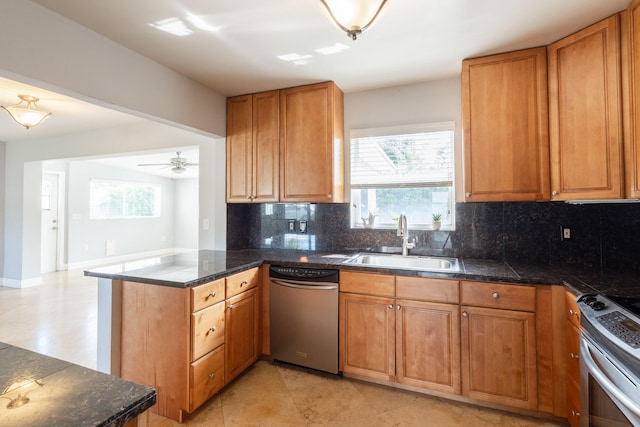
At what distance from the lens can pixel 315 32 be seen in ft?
6.54

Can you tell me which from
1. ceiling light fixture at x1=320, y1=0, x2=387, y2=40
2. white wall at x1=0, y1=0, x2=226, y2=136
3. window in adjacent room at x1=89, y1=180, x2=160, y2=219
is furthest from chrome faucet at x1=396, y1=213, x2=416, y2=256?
window in adjacent room at x1=89, y1=180, x2=160, y2=219

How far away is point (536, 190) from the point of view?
2.18m

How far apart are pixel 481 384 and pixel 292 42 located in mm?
2600

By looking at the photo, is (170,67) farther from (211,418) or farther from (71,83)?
(211,418)

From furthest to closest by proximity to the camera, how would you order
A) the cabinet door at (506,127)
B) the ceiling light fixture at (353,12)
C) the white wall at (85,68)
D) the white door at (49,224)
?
the white door at (49,224) < the cabinet door at (506,127) < the white wall at (85,68) < the ceiling light fixture at (353,12)

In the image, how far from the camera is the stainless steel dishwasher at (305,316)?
2.36 metres

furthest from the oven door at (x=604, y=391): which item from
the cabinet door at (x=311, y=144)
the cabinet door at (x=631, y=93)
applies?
the cabinet door at (x=311, y=144)

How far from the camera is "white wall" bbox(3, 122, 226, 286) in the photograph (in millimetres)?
3238

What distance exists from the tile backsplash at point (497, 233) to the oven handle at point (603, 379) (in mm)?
1006

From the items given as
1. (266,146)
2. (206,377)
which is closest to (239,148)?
(266,146)

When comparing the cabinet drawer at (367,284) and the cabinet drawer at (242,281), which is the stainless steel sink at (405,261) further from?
the cabinet drawer at (242,281)

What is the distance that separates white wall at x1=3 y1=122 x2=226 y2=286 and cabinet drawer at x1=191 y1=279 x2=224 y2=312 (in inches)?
43.6

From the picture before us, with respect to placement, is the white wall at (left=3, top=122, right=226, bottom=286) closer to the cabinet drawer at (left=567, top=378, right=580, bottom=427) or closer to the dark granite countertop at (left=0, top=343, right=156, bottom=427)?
the dark granite countertop at (left=0, top=343, right=156, bottom=427)

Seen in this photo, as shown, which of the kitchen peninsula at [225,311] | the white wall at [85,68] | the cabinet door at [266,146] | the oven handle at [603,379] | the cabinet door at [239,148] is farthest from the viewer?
the cabinet door at [239,148]
